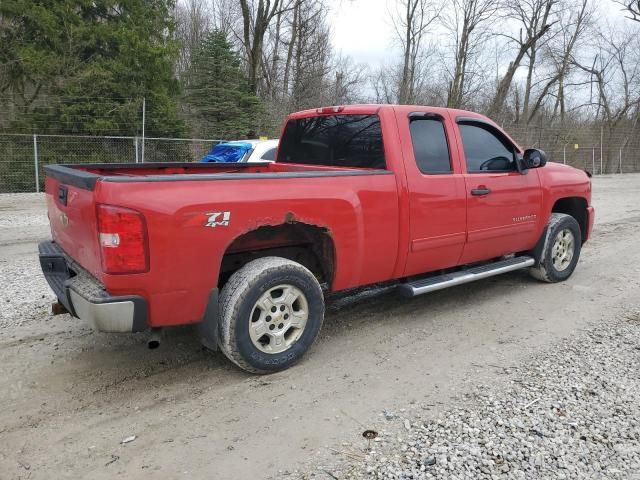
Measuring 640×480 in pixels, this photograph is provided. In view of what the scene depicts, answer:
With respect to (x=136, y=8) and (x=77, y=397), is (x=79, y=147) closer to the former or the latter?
(x=136, y=8)

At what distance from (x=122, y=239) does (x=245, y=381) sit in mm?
1330

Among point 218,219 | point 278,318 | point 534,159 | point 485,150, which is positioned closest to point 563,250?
point 534,159

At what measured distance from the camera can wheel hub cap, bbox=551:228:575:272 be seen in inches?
232

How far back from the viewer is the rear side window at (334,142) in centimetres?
442

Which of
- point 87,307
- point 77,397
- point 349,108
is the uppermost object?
point 349,108

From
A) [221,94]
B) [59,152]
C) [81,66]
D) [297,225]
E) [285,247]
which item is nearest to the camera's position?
[297,225]

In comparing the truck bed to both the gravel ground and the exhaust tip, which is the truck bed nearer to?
the exhaust tip

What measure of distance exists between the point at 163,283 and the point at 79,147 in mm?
14897

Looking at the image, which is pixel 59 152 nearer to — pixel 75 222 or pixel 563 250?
pixel 75 222

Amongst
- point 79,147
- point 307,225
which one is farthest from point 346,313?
point 79,147

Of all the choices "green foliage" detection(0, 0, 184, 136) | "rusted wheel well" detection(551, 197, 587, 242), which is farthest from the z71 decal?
"green foliage" detection(0, 0, 184, 136)

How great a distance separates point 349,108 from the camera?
4.64 meters

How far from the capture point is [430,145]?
4.58 meters

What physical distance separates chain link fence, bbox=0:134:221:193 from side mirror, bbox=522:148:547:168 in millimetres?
13999
